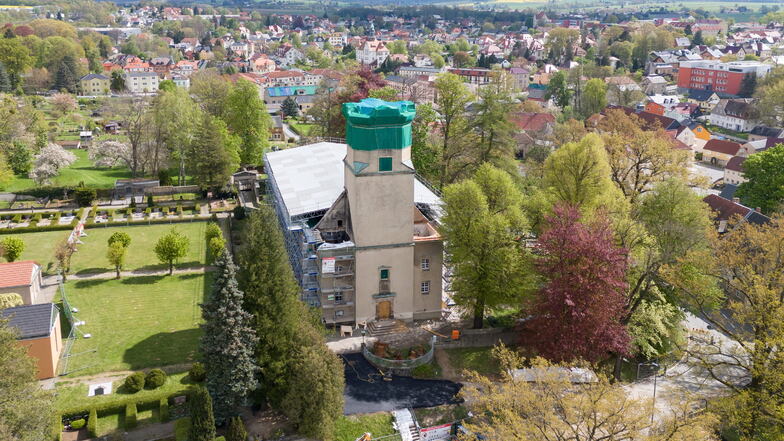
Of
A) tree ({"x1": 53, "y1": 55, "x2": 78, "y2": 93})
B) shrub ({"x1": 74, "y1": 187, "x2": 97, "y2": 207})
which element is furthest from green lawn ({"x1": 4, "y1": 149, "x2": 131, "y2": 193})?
tree ({"x1": 53, "y1": 55, "x2": 78, "y2": 93})

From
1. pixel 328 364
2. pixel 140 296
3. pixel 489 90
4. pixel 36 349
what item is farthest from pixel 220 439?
pixel 489 90

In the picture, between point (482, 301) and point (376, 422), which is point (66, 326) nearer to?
point (376, 422)

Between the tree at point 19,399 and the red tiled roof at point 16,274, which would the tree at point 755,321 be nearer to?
the tree at point 19,399

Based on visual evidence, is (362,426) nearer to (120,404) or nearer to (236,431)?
(236,431)

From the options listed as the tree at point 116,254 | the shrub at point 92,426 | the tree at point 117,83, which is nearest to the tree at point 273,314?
the shrub at point 92,426

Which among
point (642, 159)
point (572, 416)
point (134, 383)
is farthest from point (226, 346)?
point (642, 159)
